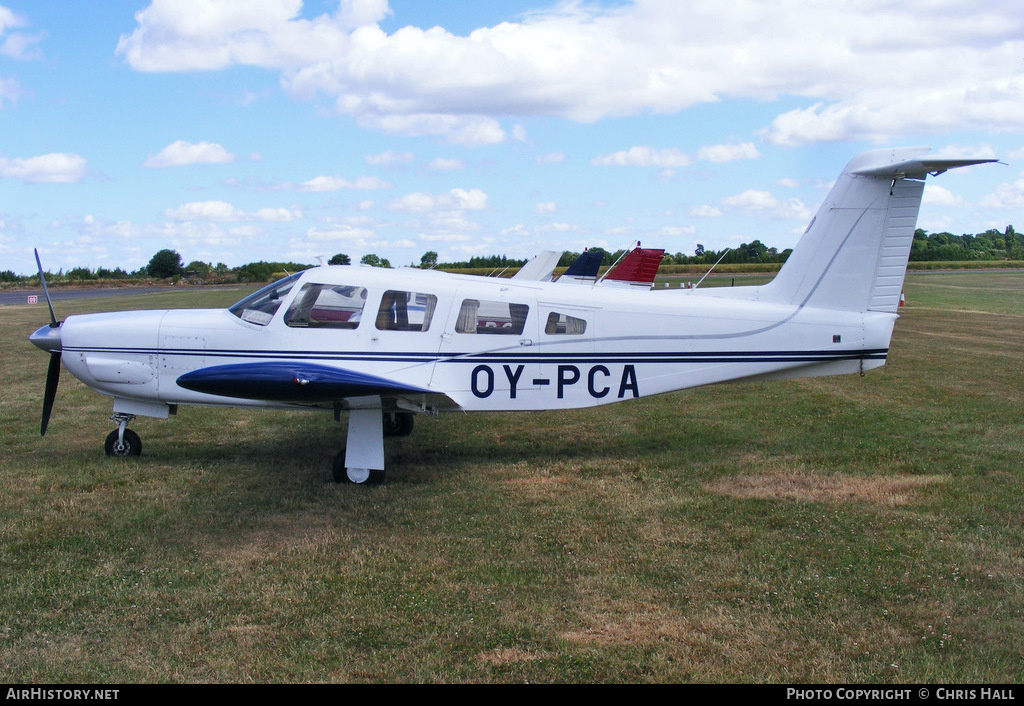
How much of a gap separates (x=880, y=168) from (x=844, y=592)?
4.74 metres

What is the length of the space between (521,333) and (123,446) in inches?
184

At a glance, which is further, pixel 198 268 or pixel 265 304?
pixel 198 268

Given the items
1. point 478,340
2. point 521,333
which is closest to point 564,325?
point 521,333

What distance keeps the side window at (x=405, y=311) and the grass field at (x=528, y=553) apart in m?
1.58

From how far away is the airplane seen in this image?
7887mm

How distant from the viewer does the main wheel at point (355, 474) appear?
7730mm

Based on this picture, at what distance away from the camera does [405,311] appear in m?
7.96

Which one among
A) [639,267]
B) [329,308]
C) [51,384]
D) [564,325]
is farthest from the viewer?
[639,267]

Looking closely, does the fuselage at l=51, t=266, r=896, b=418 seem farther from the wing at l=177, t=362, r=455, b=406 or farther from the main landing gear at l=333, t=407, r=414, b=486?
the wing at l=177, t=362, r=455, b=406

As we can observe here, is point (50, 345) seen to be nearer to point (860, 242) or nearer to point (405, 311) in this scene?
point (405, 311)

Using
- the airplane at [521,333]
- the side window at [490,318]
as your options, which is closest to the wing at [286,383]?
the airplane at [521,333]

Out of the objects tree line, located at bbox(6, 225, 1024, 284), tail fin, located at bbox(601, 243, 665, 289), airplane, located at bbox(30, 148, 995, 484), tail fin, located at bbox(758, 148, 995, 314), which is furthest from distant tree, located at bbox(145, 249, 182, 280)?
tail fin, located at bbox(758, 148, 995, 314)

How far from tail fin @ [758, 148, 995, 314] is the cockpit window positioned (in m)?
5.27

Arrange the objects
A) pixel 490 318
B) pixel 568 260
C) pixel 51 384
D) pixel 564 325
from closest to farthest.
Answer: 1. pixel 490 318
2. pixel 564 325
3. pixel 51 384
4. pixel 568 260
